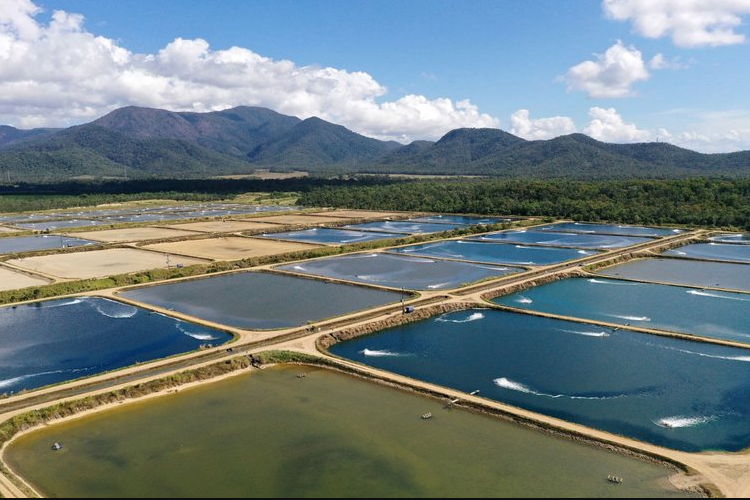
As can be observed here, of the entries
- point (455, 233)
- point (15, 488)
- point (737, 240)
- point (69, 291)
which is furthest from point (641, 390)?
point (737, 240)

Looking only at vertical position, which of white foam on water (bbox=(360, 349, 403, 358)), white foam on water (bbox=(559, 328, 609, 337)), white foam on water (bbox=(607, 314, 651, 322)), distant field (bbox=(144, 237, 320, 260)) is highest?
distant field (bbox=(144, 237, 320, 260))

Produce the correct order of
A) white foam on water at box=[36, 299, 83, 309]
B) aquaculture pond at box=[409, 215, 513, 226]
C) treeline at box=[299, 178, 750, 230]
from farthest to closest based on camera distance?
aquaculture pond at box=[409, 215, 513, 226]
treeline at box=[299, 178, 750, 230]
white foam on water at box=[36, 299, 83, 309]

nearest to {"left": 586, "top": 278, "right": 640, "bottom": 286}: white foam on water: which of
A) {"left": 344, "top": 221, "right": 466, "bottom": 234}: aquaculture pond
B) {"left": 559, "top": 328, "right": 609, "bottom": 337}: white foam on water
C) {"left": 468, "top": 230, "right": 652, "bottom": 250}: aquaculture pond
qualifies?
{"left": 559, "top": 328, "right": 609, "bottom": 337}: white foam on water

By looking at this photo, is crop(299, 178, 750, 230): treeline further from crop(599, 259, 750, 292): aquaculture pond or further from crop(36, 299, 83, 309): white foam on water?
crop(36, 299, 83, 309): white foam on water

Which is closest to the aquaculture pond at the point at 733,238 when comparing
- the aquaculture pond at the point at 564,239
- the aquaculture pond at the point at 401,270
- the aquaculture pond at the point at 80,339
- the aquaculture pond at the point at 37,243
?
the aquaculture pond at the point at 564,239

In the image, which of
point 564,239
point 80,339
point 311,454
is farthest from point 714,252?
point 80,339

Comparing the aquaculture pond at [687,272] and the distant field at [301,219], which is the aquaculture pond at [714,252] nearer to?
the aquaculture pond at [687,272]
